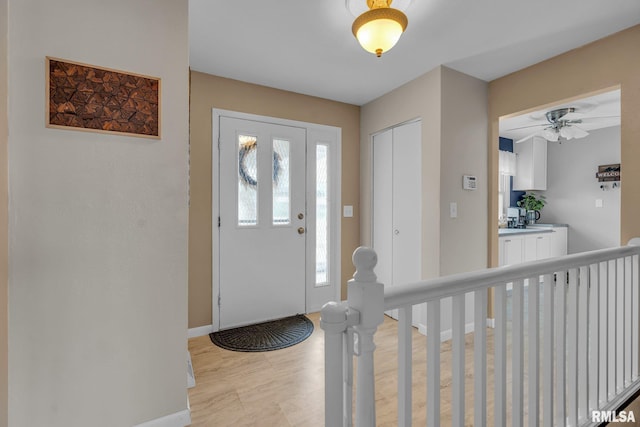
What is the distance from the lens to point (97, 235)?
4.78ft

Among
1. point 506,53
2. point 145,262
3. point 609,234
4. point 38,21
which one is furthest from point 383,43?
point 609,234

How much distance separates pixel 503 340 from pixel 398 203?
2.11 meters

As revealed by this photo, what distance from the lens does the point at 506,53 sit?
2.41 m

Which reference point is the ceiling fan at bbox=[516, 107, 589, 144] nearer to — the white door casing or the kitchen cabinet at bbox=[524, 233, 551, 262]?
the kitchen cabinet at bbox=[524, 233, 551, 262]

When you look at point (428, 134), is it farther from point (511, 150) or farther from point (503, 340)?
point (511, 150)

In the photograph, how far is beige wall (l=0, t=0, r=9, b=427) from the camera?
126 centimetres

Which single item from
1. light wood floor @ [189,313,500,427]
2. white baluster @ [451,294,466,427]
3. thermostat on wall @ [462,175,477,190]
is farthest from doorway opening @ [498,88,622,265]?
white baluster @ [451,294,466,427]

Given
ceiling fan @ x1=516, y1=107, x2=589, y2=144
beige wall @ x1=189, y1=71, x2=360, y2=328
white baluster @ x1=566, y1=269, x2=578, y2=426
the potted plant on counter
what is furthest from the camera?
the potted plant on counter

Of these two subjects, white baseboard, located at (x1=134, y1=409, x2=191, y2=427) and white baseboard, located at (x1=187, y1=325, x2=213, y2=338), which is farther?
white baseboard, located at (x1=187, y1=325, x2=213, y2=338)

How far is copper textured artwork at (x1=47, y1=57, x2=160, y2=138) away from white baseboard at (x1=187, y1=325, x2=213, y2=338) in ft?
6.29

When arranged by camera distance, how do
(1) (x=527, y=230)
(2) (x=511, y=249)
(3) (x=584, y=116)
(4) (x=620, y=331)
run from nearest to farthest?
(4) (x=620, y=331)
(3) (x=584, y=116)
(2) (x=511, y=249)
(1) (x=527, y=230)

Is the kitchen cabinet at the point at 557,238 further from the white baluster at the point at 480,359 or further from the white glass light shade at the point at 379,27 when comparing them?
the white baluster at the point at 480,359

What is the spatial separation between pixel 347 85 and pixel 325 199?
3.93 feet

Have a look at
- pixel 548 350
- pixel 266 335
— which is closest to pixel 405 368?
pixel 548 350
